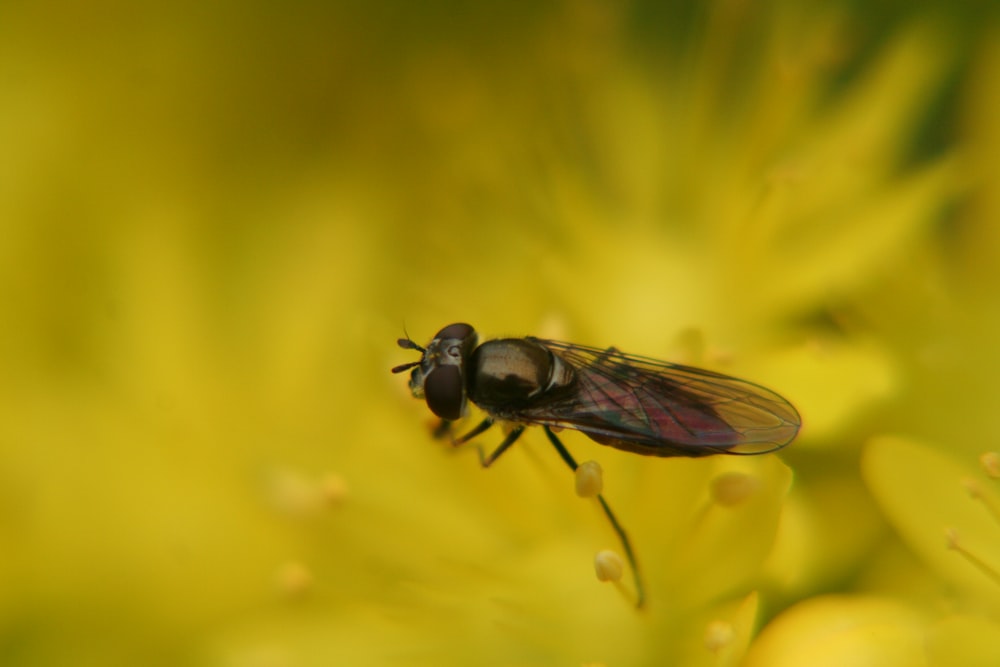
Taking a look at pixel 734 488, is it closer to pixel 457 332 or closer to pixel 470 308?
pixel 457 332

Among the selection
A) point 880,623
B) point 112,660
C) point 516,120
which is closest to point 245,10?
point 516,120

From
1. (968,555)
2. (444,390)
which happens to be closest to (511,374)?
(444,390)

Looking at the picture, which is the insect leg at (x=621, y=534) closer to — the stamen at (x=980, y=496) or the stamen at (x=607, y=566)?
the stamen at (x=607, y=566)

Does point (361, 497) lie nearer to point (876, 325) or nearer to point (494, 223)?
point (494, 223)

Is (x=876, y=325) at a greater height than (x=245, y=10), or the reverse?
(x=245, y=10)

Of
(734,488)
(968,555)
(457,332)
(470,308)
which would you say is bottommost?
(968,555)

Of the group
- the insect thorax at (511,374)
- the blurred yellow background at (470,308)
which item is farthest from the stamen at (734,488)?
the insect thorax at (511,374)
